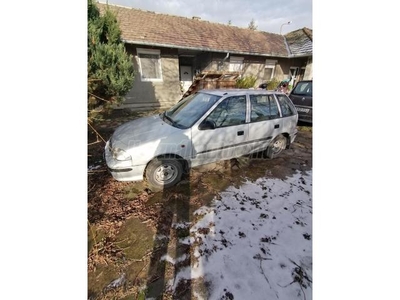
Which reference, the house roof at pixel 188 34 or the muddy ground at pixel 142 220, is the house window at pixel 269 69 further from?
the muddy ground at pixel 142 220

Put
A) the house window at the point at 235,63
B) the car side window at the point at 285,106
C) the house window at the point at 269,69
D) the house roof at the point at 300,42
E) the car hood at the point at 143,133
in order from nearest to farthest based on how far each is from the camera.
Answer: the car hood at the point at 143,133 → the car side window at the point at 285,106 → the house window at the point at 235,63 → the house roof at the point at 300,42 → the house window at the point at 269,69

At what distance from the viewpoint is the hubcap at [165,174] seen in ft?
9.72

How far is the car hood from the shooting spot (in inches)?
109

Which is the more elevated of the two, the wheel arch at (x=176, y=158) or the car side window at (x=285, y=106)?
Result: the car side window at (x=285, y=106)

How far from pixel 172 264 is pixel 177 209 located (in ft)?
2.77

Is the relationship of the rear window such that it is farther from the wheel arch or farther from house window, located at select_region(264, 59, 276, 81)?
the wheel arch

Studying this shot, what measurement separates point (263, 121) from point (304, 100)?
439cm

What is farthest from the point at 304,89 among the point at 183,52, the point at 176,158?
the point at 183,52

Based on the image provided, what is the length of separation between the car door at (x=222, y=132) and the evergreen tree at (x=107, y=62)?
431 cm

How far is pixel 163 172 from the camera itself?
118 inches

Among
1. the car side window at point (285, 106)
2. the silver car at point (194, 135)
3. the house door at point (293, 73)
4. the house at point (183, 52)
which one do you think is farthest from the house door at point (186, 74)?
the silver car at point (194, 135)

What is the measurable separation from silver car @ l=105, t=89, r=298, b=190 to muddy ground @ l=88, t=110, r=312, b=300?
40cm

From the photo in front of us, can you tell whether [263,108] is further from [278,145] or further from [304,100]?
[304,100]

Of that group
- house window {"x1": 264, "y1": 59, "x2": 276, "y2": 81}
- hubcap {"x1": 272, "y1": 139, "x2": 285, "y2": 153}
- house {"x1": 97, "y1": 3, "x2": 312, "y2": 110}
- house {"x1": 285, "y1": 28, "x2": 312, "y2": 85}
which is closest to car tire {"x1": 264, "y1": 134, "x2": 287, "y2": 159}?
hubcap {"x1": 272, "y1": 139, "x2": 285, "y2": 153}
